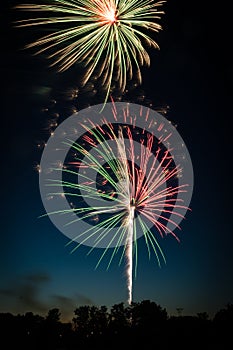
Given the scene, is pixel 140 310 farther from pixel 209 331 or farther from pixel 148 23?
pixel 148 23

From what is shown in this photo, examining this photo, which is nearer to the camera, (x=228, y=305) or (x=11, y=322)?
(x=228, y=305)

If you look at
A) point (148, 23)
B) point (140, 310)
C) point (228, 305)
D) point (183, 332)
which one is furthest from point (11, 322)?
point (148, 23)

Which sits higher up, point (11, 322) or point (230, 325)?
point (11, 322)

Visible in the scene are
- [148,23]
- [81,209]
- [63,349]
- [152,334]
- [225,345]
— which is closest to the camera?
[148,23]

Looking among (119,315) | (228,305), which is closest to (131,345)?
(228,305)

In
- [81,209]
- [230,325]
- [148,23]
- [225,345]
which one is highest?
[148,23]

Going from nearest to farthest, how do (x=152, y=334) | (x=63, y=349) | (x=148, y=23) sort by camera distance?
(x=148, y=23) → (x=152, y=334) → (x=63, y=349)
